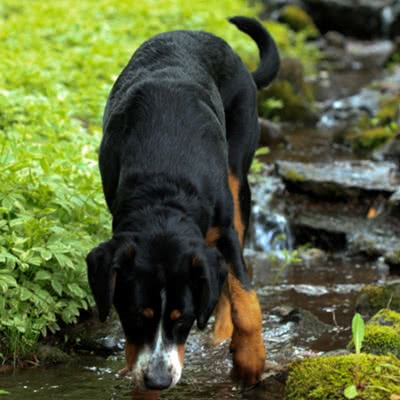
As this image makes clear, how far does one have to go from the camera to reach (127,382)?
183 inches

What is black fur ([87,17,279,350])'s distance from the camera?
3875mm

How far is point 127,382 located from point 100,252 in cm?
105

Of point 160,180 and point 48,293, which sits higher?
point 160,180

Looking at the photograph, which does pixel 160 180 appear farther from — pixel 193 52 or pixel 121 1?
pixel 121 1

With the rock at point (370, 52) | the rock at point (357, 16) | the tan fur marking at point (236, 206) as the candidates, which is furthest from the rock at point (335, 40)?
the tan fur marking at point (236, 206)

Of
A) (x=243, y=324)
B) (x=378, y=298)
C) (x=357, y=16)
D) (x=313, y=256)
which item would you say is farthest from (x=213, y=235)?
(x=357, y=16)

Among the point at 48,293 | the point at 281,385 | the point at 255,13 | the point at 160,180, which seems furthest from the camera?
the point at 255,13

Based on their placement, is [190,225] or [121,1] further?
[121,1]

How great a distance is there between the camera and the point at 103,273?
12.6 feet

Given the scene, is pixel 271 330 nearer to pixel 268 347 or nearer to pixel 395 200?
pixel 268 347

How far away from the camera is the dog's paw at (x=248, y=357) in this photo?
4.58 m

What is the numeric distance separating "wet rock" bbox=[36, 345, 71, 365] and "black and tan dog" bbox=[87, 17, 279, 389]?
0.94 meters

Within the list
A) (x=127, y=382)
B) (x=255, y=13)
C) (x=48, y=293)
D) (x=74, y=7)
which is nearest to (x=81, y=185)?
(x=48, y=293)

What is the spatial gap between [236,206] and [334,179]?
3.44 m
